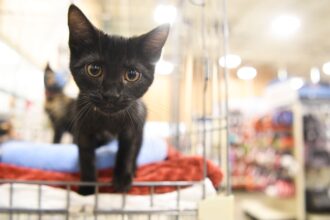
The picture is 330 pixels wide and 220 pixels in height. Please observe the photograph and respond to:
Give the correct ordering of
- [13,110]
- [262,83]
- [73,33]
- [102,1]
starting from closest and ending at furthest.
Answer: [73,33]
[13,110]
[102,1]
[262,83]

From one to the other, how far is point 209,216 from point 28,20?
3.45 feet

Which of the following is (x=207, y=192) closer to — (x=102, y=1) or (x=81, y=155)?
(x=81, y=155)

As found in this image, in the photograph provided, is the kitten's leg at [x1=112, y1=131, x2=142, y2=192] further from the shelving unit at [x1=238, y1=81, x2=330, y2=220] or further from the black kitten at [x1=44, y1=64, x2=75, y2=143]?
the shelving unit at [x1=238, y1=81, x2=330, y2=220]

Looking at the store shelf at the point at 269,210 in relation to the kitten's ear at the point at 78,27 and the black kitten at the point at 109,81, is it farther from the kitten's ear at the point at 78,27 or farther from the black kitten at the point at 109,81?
the kitten's ear at the point at 78,27

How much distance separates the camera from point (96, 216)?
0.48 m

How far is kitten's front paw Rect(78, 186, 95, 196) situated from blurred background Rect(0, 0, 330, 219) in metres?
0.18

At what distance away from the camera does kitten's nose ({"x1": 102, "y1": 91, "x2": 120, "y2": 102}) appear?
0.44 m

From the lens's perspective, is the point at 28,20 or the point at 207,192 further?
the point at 28,20

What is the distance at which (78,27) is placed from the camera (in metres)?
0.45

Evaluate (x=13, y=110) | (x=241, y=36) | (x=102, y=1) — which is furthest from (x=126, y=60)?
(x=241, y=36)

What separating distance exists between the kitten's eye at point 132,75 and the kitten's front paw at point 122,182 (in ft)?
0.53

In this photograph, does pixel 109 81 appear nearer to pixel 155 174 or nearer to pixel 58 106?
pixel 155 174

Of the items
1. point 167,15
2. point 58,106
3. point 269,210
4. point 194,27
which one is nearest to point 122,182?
point 58,106

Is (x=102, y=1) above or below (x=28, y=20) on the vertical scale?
above
